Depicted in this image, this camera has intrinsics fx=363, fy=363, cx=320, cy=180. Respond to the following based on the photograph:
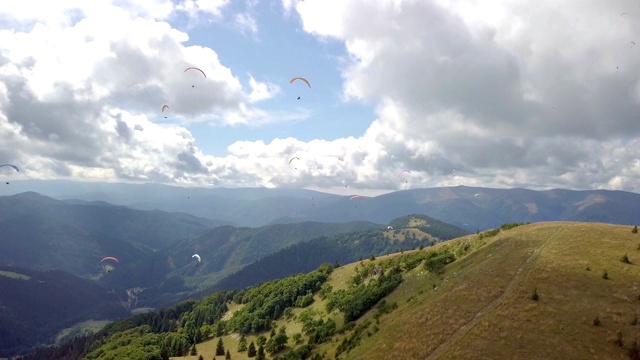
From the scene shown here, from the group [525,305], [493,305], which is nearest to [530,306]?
[525,305]

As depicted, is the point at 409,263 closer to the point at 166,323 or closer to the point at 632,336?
the point at 632,336

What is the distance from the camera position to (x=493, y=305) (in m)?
60.0

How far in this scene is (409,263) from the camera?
112 m

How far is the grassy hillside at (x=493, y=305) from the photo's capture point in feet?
167

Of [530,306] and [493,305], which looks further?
[493,305]

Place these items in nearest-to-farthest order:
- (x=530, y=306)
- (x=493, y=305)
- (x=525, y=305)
→ 1. (x=530, y=306)
2. (x=525, y=305)
3. (x=493, y=305)

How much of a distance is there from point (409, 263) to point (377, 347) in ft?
163

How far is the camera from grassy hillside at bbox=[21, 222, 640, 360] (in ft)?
167

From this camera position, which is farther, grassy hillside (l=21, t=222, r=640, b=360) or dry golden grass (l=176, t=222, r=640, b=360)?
grassy hillside (l=21, t=222, r=640, b=360)

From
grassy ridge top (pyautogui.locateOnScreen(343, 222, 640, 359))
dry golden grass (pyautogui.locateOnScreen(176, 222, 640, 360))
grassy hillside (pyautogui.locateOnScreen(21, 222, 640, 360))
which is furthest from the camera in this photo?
grassy hillside (pyautogui.locateOnScreen(21, 222, 640, 360))

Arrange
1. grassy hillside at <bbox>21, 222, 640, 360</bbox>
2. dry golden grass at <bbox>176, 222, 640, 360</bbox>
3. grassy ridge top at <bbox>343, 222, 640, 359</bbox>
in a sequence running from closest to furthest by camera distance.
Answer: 1. grassy ridge top at <bbox>343, 222, 640, 359</bbox>
2. dry golden grass at <bbox>176, 222, 640, 360</bbox>
3. grassy hillside at <bbox>21, 222, 640, 360</bbox>

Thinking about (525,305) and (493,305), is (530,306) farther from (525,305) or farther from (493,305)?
(493,305)

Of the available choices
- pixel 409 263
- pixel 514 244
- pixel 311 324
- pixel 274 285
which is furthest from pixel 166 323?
pixel 514 244

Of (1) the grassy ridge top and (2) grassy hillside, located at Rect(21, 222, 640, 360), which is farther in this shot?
(2) grassy hillside, located at Rect(21, 222, 640, 360)
